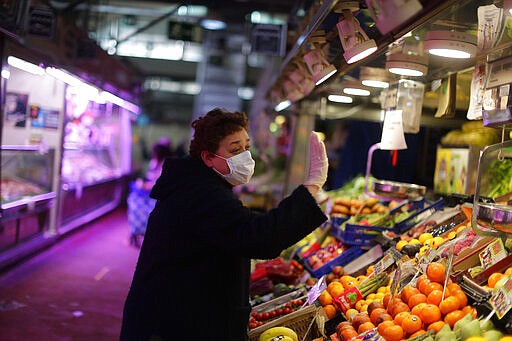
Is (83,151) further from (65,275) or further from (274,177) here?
(65,275)

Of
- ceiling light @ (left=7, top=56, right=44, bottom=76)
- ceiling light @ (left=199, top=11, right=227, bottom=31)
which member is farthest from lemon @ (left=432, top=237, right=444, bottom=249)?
ceiling light @ (left=199, top=11, right=227, bottom=31)

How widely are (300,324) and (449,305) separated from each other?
3.27 feet

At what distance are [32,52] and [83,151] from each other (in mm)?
5687

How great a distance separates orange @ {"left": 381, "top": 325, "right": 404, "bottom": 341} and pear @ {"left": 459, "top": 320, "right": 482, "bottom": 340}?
1.12ft

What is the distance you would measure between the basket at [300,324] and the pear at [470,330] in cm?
112

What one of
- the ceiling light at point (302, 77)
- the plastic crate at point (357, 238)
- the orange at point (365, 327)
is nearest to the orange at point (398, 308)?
the orange at point (365, 327)

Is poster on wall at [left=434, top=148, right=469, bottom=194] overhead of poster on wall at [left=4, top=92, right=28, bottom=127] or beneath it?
beneath

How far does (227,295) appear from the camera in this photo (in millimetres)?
2525

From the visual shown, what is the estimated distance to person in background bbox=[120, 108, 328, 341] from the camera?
2348mm

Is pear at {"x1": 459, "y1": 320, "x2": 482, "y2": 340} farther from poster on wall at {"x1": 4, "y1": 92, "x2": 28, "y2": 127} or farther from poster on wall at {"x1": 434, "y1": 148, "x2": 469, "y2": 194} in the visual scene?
poster on wall at {"x1": 4, "y1": 92, "x2": 28, "y2": 127}

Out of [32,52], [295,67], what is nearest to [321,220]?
[295,67]

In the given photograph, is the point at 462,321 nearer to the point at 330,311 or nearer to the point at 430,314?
the point at 430,314

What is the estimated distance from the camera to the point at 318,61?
4.26m

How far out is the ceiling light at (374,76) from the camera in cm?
421
